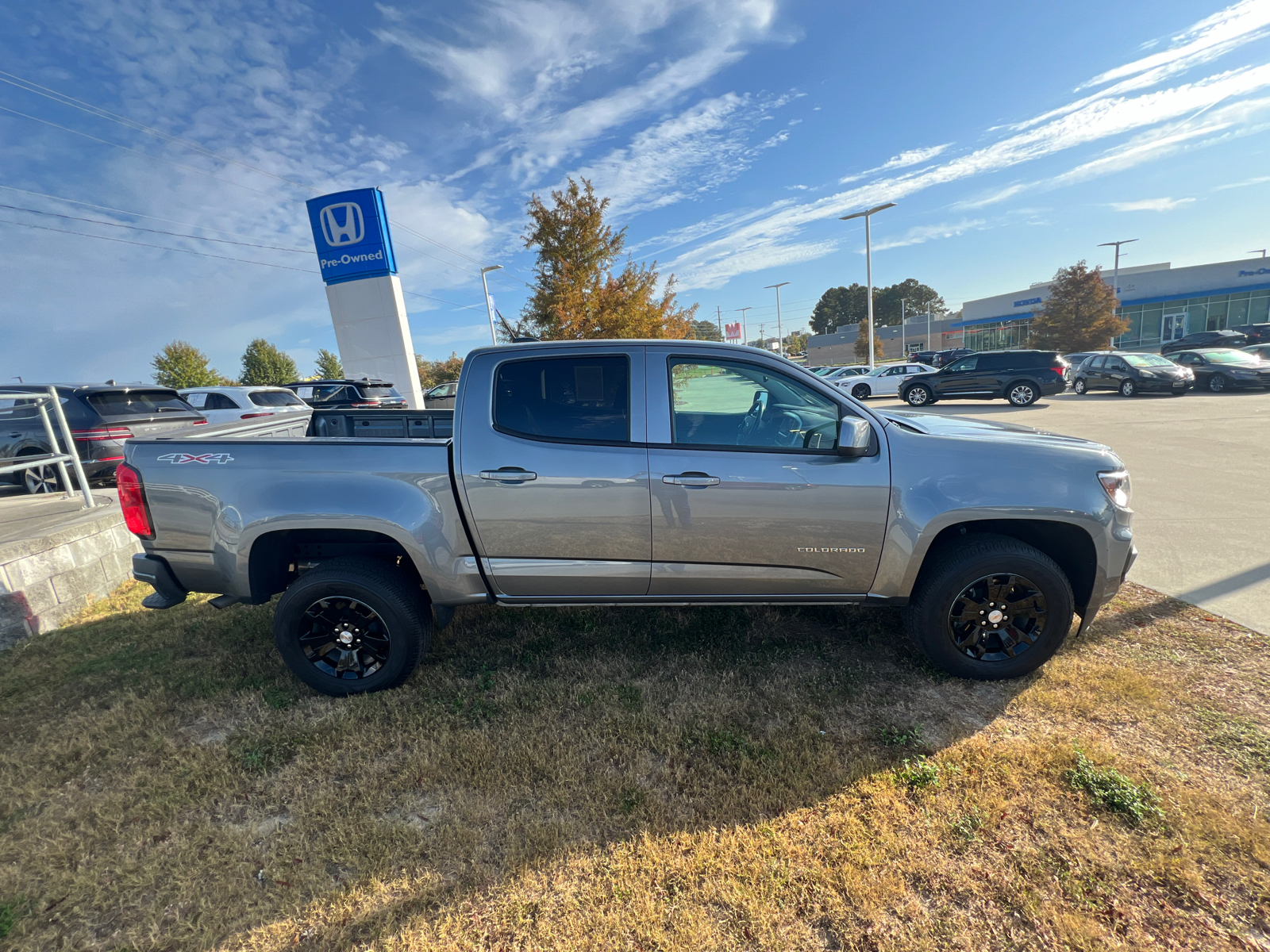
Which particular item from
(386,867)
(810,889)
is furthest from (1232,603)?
(386,867)

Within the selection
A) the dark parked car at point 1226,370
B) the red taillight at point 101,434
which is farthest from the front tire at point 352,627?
the dark parked car at point 1226,370

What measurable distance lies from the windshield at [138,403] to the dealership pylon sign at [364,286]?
35.0 ft

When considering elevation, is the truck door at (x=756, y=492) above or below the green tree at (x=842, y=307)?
below

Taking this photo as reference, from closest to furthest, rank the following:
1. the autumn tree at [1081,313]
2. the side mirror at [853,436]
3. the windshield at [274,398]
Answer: the side mirror at [853,436]
the windshield at [274,398]
the autumn tree at [1081,313]

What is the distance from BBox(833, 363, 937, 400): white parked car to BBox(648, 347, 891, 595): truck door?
803 inches

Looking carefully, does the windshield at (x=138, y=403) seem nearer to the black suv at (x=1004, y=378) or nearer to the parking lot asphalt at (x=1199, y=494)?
the parking lot asphalt at (x=1199, y=494)

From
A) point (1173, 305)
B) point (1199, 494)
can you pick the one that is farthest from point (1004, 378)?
point (1173, 305)

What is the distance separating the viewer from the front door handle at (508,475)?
2.92 m

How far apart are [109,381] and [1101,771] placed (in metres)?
10.5

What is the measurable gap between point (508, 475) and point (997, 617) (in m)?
2.73

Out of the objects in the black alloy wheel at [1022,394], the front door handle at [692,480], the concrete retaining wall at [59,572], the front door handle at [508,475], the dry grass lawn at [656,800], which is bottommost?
the black alloy wheel at [1022,394]

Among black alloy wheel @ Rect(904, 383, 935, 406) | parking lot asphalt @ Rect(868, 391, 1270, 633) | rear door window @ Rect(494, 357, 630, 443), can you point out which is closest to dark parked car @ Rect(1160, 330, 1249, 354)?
black alloy wheel @ Rect(904, 383, 935, 406)

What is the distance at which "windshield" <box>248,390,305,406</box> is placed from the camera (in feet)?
33.9

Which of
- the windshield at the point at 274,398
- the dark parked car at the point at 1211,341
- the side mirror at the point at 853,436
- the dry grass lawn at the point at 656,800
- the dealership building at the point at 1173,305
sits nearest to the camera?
the dry grass lawn at the point at 656,800
